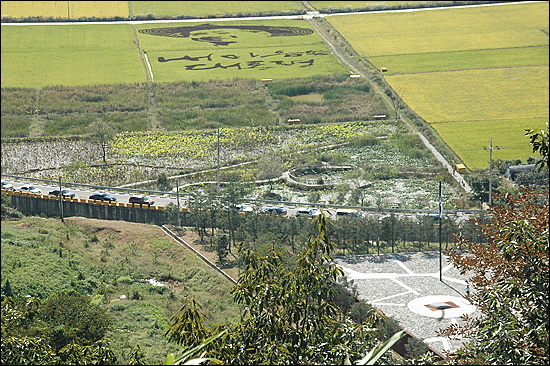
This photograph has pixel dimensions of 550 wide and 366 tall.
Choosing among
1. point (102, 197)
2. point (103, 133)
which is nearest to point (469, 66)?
point (103, 133)

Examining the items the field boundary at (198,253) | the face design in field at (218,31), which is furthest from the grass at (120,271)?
the face design in field at (218,31)

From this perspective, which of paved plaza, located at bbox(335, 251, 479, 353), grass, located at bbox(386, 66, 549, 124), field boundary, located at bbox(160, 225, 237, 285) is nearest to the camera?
paved plaza, located at bbox(335, 251, 479, 353)

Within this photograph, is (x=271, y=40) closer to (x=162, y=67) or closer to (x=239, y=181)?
(x=162, y=67)

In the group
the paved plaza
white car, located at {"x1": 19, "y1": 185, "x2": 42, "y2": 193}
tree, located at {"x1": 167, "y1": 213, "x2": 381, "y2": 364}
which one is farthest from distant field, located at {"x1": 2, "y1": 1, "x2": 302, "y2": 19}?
tree, located at {"x1": 167, "y1": 213, "x2": 381, "y2": 364}

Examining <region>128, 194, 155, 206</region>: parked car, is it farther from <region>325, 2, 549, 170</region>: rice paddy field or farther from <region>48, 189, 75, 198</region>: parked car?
<region>325, 2, 549, 170</region>: rice paddy field

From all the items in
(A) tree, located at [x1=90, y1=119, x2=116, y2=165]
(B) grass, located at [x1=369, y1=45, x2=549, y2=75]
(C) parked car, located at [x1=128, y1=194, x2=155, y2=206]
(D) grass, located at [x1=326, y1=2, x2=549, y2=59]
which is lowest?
(C) parked car, located at [x1=128, y1=194, x2=155, y2=206]

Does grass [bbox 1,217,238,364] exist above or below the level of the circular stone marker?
above

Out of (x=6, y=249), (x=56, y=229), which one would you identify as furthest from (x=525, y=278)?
(x=56, y=229)
